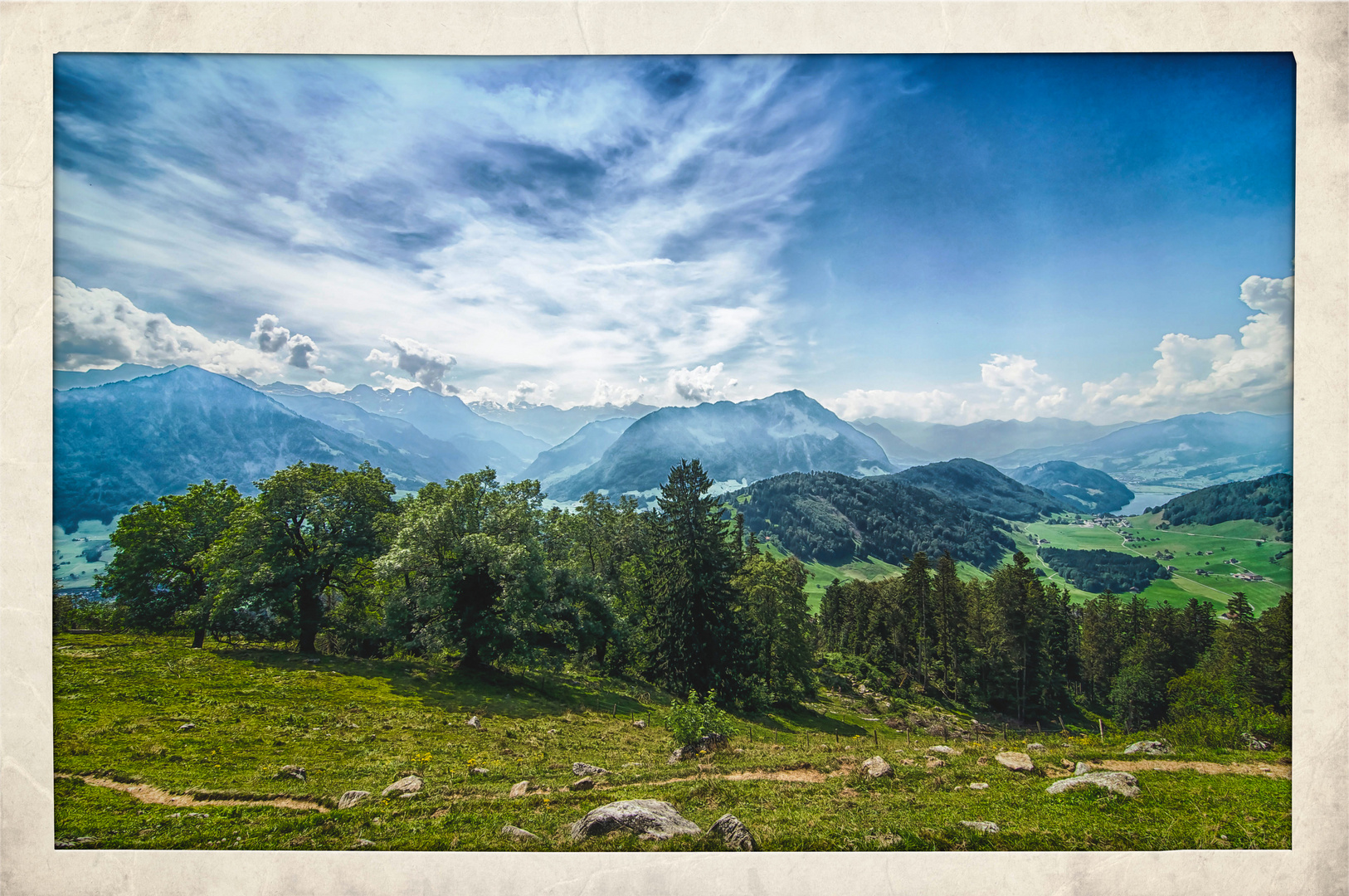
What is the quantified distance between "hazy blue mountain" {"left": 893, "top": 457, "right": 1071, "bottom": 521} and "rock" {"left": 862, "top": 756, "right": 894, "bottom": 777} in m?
101

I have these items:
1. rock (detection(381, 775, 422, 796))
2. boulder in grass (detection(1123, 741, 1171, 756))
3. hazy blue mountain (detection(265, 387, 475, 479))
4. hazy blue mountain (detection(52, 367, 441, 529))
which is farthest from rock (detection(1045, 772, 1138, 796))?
hazy blue mountain (detection(265, 387, 475, 479))

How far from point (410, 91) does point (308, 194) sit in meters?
2.33

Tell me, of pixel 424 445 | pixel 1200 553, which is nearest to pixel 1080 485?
pixel 1200 553

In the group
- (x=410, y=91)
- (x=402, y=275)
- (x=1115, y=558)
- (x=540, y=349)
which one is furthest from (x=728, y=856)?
(x=1115, y=558)

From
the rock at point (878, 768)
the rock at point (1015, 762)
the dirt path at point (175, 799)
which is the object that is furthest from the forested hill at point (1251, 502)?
the dirt path at point (175, 799)

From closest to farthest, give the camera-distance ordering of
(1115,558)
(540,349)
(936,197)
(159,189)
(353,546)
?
1. (159,189)
2. (936,197)
3. (540,349)
4. (353,546)
5. (1115,558)

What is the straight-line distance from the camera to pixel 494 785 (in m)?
6.98

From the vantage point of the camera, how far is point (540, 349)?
349 inches

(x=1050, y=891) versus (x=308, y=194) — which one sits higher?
(x=308, y=194)

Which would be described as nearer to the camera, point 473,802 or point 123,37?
point 123,37

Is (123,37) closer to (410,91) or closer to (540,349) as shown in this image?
(410,91)

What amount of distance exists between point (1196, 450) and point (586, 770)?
12.9 m

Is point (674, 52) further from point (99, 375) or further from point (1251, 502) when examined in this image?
point (1251, 502)

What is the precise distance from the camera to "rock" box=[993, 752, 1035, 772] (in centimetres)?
764
